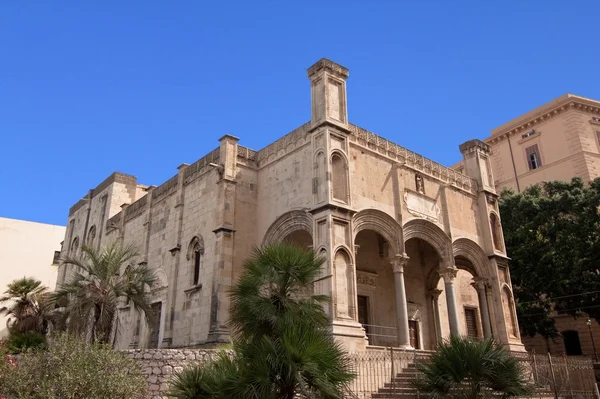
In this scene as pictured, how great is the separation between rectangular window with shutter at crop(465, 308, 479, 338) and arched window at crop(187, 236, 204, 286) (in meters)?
11.7

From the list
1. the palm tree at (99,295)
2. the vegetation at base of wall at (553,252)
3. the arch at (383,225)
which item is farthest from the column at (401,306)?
the vegetation at base of wall at (553,252)

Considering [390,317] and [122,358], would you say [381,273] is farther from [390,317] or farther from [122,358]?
[122,358]

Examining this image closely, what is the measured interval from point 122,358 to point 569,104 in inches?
1318

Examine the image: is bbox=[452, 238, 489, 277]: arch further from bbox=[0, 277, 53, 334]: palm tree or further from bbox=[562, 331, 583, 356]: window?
bbox=[0, 277, 53, 334]: palm tree

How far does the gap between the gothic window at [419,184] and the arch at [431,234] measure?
1.22 m

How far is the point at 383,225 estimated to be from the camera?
681 inches

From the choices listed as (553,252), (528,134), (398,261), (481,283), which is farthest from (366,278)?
(528,134)

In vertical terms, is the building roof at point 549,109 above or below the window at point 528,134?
above

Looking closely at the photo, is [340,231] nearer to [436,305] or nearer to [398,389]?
[398,389]

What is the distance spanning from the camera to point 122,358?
9641 millimetres

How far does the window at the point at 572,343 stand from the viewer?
28.6 m

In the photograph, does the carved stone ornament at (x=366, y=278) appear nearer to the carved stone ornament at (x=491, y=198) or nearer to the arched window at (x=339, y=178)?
the arched window at (x=339, y=178)

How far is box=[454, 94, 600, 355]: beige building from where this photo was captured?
3303 centimetres

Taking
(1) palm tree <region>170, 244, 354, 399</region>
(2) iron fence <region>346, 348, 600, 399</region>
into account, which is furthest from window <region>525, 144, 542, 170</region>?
(1) palm tree <region>170, 244, 354, 399</region>
